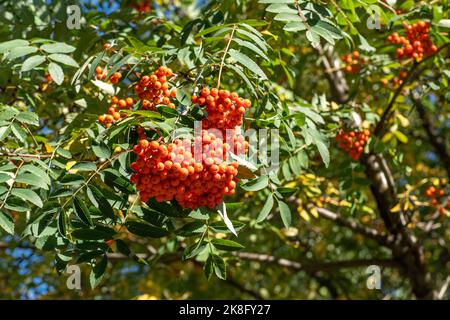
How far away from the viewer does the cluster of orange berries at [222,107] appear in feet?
8.04

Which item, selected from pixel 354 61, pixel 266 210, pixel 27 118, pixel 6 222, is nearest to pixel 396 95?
pixel 354 61

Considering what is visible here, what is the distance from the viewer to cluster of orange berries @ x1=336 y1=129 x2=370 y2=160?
397cm

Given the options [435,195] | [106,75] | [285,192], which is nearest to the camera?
[285,192]

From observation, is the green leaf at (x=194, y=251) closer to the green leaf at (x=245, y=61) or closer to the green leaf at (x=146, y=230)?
the green leaf at (x=146, y=230)

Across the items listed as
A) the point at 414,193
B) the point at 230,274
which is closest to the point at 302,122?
the point at 414,193

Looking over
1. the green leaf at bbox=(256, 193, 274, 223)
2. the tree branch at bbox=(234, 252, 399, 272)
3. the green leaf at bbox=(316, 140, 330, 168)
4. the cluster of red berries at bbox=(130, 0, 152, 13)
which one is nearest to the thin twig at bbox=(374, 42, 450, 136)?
the green leaf at bbox=(316, 140, 330, 168)

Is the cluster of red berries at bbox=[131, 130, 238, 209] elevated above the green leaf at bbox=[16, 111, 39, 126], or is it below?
above

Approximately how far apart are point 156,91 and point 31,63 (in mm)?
798

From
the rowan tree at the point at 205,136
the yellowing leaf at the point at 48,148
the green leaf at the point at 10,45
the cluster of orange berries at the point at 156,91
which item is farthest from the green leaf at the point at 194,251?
the green leaf at the point at 10,45

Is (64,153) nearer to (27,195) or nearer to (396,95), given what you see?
(27,195)

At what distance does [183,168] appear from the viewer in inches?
89.7

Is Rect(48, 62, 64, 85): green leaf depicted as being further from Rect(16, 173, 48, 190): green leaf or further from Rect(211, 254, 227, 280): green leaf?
Rect(211, 254, 227, 280): green leaf

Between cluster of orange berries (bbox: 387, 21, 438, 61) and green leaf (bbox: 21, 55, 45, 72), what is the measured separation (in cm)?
212

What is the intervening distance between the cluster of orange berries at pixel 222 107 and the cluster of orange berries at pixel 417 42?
5.75 feet
